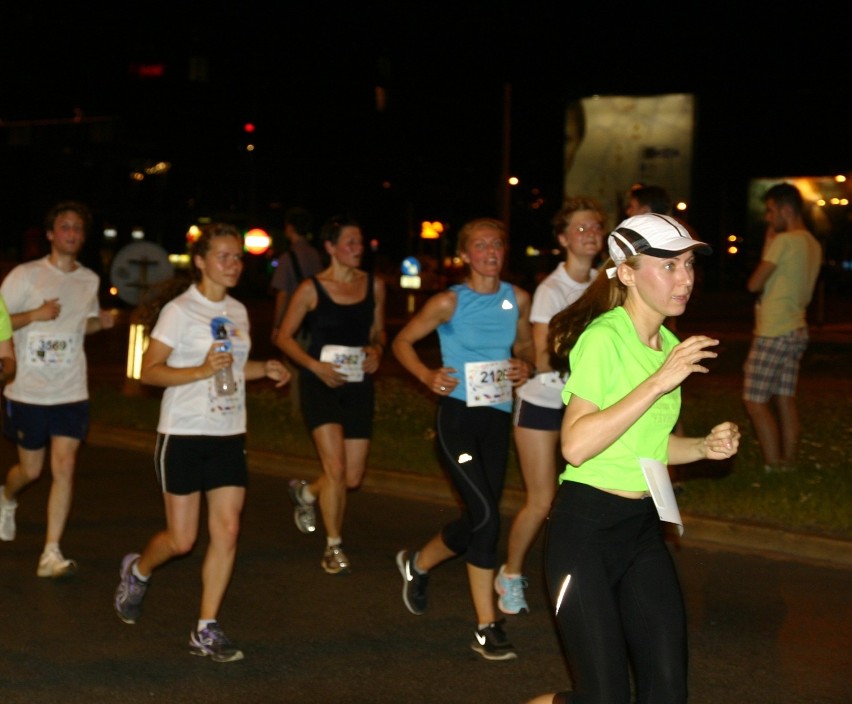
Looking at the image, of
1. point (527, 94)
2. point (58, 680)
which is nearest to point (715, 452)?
point (58, 680)

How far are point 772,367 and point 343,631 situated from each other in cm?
485

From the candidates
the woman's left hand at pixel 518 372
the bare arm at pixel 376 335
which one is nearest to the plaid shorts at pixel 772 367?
the bare arm at pixel 376 335

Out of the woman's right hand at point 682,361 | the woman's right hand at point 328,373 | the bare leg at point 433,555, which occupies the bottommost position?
the bare leg at point 433,555

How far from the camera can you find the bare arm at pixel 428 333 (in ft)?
20.4

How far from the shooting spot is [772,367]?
10094 mm

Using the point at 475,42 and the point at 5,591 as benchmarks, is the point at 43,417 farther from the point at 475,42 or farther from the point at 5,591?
the point at 475,42

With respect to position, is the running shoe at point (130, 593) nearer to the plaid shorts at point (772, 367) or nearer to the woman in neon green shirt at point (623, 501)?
the woman in neon green shirt at point (623, 501)

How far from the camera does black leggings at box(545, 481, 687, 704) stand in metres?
3.71

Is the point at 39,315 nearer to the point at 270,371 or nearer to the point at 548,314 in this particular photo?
the point at 270,371

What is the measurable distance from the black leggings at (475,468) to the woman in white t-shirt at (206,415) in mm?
797

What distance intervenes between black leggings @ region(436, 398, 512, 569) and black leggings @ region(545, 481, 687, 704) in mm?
2056

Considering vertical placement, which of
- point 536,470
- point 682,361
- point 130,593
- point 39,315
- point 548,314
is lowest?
point 130,593

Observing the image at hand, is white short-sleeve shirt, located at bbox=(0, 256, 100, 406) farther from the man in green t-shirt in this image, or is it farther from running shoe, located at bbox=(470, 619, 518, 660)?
the man in green t-shirt

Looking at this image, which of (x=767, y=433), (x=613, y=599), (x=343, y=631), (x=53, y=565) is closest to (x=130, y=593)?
(x=343, y=631)
